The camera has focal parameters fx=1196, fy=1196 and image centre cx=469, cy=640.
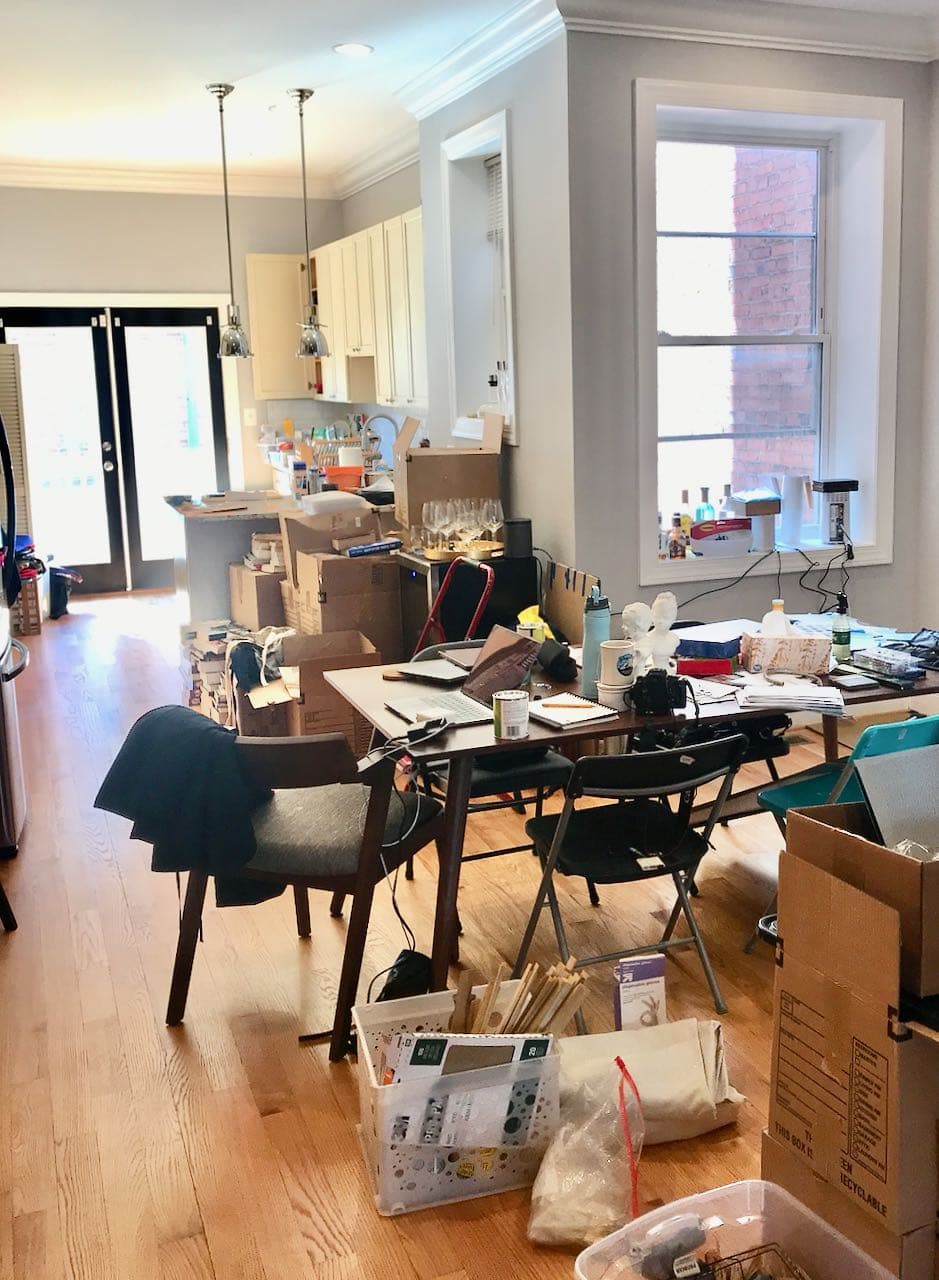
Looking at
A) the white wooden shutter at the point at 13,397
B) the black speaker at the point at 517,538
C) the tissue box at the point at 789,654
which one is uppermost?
the white wooden shutter at the point at 13,397

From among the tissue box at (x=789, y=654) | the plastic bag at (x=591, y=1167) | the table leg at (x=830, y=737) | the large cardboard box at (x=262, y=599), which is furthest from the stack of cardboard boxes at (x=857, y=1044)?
the large cardboard box at (x=262, y=599)

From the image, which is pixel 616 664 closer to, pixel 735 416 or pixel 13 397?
pixel 735 416

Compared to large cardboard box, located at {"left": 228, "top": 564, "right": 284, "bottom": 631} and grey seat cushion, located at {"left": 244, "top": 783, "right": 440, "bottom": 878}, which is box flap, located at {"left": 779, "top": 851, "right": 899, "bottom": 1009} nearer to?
grey seat cushion, located at {"left": 244, "top": 783, "right": 440, "bottom": 878}

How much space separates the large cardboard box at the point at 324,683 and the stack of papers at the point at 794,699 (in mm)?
1746

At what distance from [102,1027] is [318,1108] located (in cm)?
70

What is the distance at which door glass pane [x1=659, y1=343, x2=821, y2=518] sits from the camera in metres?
4.95

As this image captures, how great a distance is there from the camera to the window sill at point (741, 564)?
482 cm

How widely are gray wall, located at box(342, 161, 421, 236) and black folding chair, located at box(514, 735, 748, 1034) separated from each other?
5095 mm

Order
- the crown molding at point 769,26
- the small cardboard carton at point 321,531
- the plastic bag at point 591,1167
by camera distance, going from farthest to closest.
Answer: the small cardboard carton at point 321,531 → the crown molding at point 769,26 → the plastic bag at point 591,1167

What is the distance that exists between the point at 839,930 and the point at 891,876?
0.14 metres

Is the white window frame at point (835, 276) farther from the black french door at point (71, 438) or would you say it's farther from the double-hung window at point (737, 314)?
the black french door at point (71, 438)

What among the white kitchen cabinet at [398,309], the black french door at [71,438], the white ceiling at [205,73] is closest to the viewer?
the white ceiling at [205,73]

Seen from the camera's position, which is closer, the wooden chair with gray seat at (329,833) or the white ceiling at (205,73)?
the wooden chair with gray seat at (329,833)

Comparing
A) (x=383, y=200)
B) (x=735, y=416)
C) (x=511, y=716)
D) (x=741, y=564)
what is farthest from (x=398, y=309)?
(x=511, y=716)
